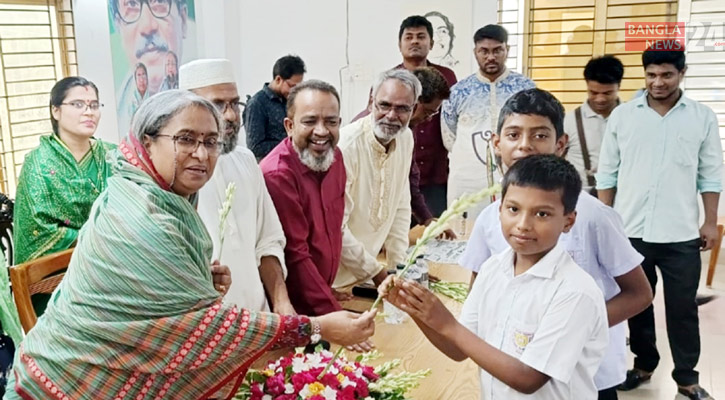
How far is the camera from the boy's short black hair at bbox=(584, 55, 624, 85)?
3.14 metres

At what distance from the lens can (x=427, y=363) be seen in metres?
1.66

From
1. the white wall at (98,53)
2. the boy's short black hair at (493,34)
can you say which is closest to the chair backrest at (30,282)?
the white wall at (98,53)

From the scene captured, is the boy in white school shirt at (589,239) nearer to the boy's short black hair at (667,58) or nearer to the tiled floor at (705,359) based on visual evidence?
the boy's short black hair at (667,58)

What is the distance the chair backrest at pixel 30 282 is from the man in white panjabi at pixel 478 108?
2.32 metres

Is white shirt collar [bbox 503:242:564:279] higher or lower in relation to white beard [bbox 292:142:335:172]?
lower

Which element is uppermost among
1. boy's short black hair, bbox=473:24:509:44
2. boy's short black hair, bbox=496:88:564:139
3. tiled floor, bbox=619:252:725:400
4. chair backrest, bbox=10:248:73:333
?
boy's short black hair, bbox=473:24:509:44

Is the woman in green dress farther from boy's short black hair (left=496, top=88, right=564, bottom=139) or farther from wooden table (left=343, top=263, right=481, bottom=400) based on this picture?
boy's short black hair (left=496, top=88, right=564, bottom=139)

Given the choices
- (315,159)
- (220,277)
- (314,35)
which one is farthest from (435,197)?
(220,277)

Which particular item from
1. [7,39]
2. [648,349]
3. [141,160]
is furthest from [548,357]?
[7,39]

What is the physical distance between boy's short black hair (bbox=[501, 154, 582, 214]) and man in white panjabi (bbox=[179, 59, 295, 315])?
35.4 inches

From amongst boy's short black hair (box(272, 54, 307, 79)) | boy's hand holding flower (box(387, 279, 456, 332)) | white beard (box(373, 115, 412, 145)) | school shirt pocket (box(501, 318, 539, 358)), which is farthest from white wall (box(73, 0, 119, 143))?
school shirt pocket (box(501, 318, 539, 358))

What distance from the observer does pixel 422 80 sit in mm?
2949

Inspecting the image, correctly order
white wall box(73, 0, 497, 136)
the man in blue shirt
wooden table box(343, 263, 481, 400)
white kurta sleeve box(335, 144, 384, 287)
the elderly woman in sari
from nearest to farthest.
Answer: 1. the elderly woman in sari
2. wooden table box(343, 263, 481, 400)
3. white kurta sleeve box(335, 144, 384, 287)
4. the man in blue shirt
5. white wall box(73, 0, 497, 136)

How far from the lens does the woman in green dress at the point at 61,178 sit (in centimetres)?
284
